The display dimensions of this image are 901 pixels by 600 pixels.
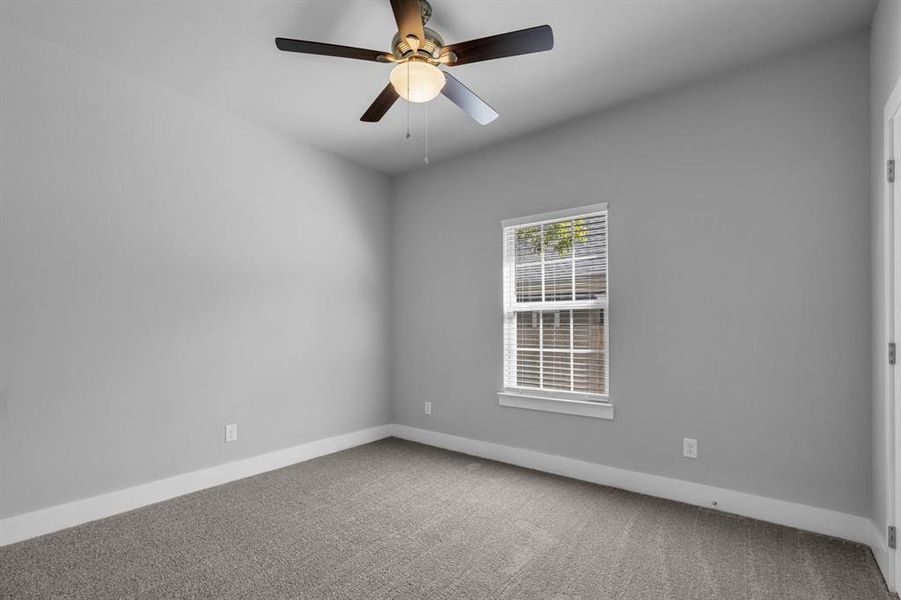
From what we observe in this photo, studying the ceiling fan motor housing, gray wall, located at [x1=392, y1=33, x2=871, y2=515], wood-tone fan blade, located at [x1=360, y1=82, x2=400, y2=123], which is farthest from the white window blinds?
the ceiling fan motor housing

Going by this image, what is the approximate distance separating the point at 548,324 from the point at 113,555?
3.01 m

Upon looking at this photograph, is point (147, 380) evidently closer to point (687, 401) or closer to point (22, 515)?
point (22, 515)

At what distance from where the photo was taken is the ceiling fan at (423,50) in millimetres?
1986

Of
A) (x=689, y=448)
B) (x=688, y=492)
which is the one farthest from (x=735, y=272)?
(x=688, y=492)

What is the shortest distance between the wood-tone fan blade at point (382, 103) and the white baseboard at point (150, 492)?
104 inches

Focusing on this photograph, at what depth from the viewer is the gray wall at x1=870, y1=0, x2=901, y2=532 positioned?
2.11 m

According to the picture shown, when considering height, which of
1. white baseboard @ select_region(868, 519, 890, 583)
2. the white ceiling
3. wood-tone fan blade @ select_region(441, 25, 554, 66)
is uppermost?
the white ceiling

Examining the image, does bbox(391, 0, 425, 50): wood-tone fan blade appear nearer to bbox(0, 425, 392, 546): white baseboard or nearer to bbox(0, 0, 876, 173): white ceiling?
bbox(0, 0, 876, 173): white ceiling

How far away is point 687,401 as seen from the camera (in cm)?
296

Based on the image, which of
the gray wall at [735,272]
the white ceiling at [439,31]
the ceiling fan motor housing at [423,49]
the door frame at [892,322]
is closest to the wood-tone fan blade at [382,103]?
the ceiling fan motor housing at [423,49]

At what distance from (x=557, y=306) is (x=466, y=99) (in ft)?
5.72

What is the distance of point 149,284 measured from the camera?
9.86ft

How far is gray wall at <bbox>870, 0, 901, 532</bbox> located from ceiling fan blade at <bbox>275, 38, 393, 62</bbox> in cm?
227

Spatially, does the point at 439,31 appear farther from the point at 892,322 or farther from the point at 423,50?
the point at 892,322
